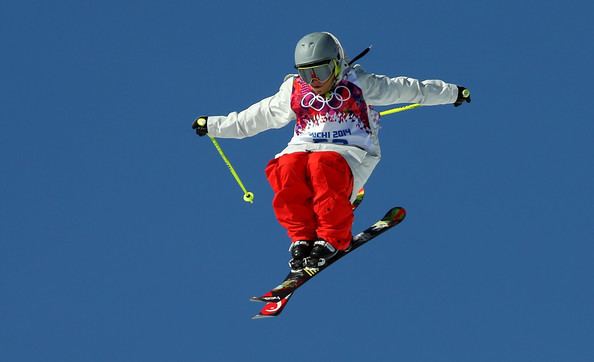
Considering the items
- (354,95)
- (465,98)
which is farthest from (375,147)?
(465,98)

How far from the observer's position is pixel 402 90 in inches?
291

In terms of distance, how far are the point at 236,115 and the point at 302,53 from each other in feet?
3.26

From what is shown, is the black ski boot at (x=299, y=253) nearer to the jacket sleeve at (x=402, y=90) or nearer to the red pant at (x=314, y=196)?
the red pant at (x=314, y=196)

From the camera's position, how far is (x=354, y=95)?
718 centimetres

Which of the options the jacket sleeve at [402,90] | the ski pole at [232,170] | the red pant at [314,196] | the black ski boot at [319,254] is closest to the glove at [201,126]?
the ski pole at [232,170]

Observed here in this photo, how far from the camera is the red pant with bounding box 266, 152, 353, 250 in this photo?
6.82 meters

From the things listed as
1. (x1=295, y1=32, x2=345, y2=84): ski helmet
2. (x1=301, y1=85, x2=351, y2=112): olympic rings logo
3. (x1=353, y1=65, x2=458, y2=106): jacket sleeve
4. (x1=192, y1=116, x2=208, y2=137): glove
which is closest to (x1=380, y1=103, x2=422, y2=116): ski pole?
(x1=353, y1=65, x2=458, y2=106): jacket sleeve

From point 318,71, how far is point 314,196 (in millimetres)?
930

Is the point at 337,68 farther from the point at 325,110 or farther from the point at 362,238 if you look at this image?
the point at 362,238

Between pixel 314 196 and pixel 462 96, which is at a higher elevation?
pixel 462 96

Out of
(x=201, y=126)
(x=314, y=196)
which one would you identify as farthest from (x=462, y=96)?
(x=201, y=126)

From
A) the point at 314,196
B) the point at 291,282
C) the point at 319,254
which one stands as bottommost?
the point at 291,282

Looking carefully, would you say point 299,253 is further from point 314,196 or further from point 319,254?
point 314,196

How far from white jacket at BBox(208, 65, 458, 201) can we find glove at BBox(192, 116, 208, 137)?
0.15 ft
